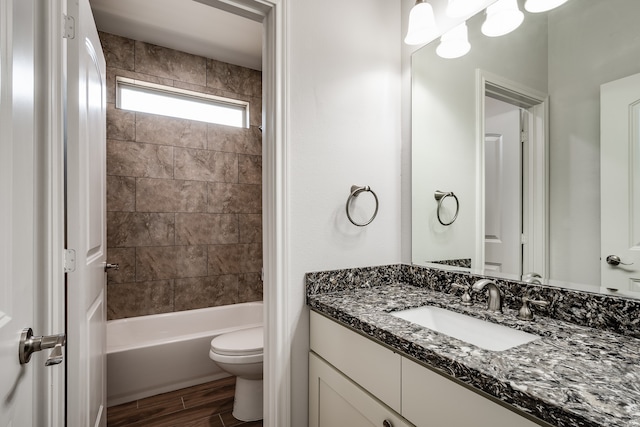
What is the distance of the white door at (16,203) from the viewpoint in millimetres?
554

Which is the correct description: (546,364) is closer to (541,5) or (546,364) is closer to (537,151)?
(537,151)

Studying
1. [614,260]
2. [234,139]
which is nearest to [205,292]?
[234,139]

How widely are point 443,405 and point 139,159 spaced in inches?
105

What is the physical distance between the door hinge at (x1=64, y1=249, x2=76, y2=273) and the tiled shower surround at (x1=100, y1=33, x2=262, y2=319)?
5.38ft

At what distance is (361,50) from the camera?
1516 millimetres

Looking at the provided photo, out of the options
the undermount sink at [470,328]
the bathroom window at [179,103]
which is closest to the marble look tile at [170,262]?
the bathroom window at [179,103]

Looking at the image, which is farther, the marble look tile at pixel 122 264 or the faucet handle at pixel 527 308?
the marble look tile at pixel 122 264

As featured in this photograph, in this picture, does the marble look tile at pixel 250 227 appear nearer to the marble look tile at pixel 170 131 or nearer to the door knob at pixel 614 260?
the marble look tile at pixel 170 131

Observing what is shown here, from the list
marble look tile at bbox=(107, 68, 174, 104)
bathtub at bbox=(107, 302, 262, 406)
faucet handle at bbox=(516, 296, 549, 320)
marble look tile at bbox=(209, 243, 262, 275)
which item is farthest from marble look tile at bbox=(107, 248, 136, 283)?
faucet handle at bbox=(516, 296, 549, 320)

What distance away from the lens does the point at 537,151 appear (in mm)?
1131

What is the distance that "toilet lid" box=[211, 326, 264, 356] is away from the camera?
72.2 inches

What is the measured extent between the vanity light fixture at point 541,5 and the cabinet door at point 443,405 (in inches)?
49.0

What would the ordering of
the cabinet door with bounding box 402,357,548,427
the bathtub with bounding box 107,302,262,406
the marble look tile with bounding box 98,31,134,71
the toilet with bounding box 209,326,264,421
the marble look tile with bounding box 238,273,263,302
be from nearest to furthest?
the cabinet door with bounding box 402,357,548,427 → the toilet with bounding box 209,326,264,421 → the bathtub with bounding box 107,302,262,406 → the marble look tile with bounding box 98,31,134,71 → the marble look tile with bounding box 238,273,263,302

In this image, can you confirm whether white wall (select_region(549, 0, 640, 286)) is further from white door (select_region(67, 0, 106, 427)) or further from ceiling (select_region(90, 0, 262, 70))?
ceiling (select_region(90, 0, 262, 70))
